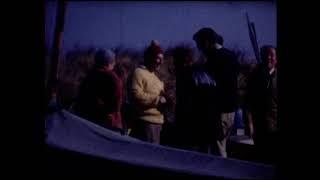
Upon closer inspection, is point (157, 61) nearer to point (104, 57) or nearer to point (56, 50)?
point (104, 57)

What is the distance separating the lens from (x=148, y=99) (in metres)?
3.25

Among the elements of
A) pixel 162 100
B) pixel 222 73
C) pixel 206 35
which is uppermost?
pixel 206 35

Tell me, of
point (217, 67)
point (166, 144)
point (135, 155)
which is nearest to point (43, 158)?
point (135, 155)

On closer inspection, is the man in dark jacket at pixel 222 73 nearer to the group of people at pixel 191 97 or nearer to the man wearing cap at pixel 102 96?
the group of people at pixel 191 97

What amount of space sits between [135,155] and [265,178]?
0.88 metres

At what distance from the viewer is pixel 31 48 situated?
319cm

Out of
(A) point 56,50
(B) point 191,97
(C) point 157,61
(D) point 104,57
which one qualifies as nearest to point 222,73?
(B) point 191,97

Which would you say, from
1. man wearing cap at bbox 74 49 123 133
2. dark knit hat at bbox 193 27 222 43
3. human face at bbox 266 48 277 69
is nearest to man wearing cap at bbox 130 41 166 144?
man wearing cap at bbox 74 49 123 133

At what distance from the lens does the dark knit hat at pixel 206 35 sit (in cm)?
308

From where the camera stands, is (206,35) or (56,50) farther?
(56,50)

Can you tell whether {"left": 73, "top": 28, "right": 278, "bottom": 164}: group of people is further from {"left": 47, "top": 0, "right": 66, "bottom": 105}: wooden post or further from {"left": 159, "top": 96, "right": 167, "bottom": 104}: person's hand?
{"left": 47, "top": 0, "right": 66, "bottom": 105}: wooden post

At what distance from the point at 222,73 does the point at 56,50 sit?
1.17m

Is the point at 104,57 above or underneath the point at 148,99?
above

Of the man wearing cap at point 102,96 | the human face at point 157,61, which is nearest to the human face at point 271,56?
the human face at point 157,61
